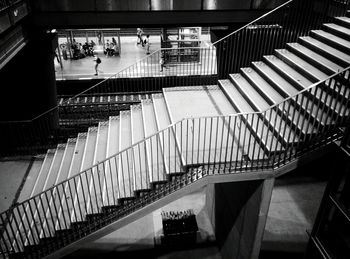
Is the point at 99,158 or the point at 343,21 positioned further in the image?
the point at 343,21

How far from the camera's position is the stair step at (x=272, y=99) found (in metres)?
5.70

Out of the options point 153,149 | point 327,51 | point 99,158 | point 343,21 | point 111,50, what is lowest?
point 111,50

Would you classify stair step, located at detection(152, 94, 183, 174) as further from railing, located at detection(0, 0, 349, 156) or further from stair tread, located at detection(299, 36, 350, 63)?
stair tread, located at detection(299, 36, 350, 63)

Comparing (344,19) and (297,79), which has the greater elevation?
(344,19)

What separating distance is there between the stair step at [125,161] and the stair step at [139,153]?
121 millimetres

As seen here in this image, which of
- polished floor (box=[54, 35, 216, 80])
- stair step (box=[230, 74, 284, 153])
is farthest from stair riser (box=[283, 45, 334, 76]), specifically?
polished floor (box=[54, 35, 216, 80])

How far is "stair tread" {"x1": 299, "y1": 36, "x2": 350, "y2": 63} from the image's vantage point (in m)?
6.67

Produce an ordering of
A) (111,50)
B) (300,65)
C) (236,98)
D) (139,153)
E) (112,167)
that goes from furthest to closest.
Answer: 1. (111,50)
2. (236,98)
3. (300,65)
4. (112,167)
5. (139,153)

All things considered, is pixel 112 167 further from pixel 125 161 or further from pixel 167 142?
pixel 167 142

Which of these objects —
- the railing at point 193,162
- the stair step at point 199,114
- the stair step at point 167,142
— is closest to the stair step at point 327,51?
the railing at point 193,162

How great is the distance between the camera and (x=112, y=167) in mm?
6977

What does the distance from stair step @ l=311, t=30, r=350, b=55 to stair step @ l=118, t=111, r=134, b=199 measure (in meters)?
5.03

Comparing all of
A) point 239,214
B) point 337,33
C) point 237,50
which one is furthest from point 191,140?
point 337,33

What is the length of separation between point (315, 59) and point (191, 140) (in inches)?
128
